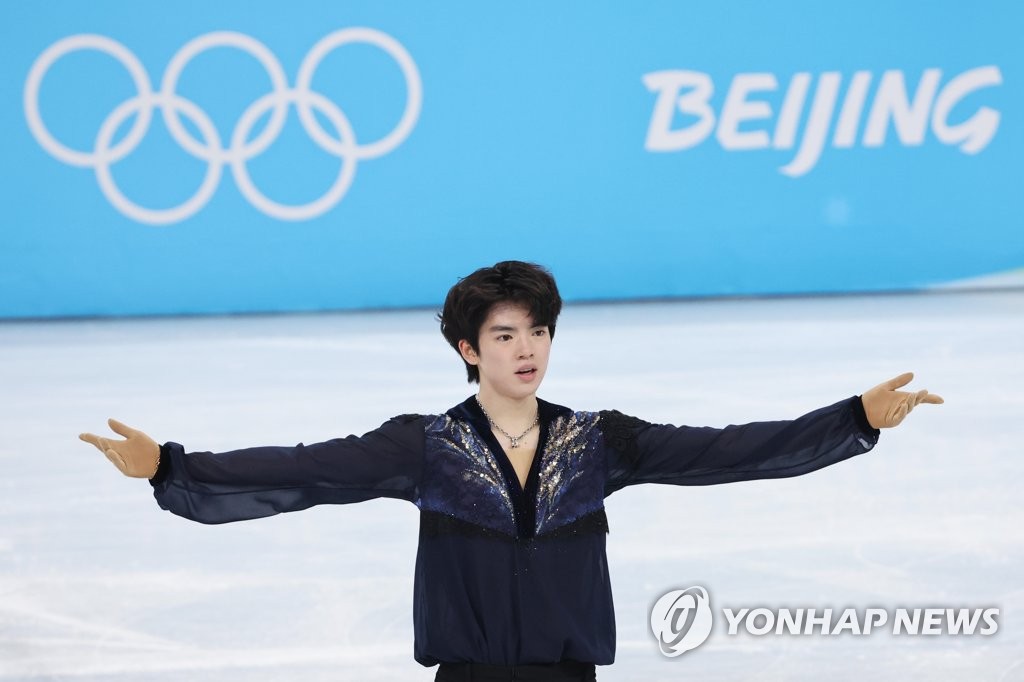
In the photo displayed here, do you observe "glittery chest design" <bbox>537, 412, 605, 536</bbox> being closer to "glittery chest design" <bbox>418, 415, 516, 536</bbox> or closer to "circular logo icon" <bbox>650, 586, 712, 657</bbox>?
"glittery chest design" <bbox>418, 415, 516, 536</bbox>

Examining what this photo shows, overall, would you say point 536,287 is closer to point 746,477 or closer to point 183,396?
point 746,477

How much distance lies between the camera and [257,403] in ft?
21.0

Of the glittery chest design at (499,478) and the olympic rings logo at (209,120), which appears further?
the olympic rings logo at (209,120)

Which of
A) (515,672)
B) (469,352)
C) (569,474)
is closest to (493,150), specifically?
(469,352)

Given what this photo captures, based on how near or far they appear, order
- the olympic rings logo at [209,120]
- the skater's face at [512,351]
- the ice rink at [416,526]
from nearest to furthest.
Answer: the skater's face at [512,351] < the ice rink at [416,526] < the olympic rings logo at [209,120]

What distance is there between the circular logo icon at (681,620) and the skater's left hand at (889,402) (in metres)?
1.23

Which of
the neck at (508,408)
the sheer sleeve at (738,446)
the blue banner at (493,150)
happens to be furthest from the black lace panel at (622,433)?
the blue banner at (493,150)

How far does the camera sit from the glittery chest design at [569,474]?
2.05 m

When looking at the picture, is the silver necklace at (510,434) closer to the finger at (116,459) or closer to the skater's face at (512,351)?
the skater's face at (512,351)

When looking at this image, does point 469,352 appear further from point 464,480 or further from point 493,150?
point 493,150

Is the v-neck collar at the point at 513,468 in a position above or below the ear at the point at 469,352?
below

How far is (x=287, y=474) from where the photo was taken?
2072 millimetres

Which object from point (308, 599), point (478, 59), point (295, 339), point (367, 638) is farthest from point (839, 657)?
point (478, 59)

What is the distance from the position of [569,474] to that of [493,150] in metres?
8.60
